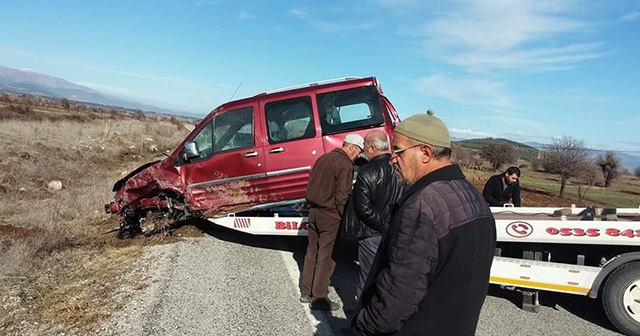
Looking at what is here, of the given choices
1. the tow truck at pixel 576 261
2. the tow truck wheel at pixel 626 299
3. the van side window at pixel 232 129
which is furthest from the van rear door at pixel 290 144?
the tow truck wheel at pixel 626 299

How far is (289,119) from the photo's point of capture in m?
6.57

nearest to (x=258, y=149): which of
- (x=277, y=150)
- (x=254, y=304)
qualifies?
(x=277, y=150)

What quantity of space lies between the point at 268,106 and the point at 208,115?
929mm

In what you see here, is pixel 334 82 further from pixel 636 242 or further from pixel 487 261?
pixel 487 261

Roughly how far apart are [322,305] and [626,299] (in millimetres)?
3045

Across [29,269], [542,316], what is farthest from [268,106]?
[542,316]

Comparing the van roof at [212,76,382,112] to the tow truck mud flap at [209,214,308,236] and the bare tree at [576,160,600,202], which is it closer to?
the tow truck mud flap at [209,214,308,236]

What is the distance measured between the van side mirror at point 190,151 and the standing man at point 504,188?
454 cm

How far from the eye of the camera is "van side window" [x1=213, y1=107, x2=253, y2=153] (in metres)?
6.62

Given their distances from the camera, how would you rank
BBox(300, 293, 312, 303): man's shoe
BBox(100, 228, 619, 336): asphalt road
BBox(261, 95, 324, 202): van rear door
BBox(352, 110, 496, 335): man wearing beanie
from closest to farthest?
1. BBox(352, 110, 496, 335): man wearing beanie
2. BBox(100, 228, 619, 336): asphalt road
3. BBox(300, 293, 312, 303): man's shoe
4. BBox(261, 95, 324, 202): van rear door

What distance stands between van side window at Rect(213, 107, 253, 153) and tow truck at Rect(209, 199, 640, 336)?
366cm

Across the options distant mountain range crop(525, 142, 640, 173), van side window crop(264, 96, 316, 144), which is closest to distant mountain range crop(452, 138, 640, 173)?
distant mountain range crop(525, 142, 640, 173)

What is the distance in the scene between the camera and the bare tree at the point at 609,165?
79.4 ft

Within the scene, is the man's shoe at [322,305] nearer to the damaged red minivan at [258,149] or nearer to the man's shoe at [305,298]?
the man's shoe at [305,298]
